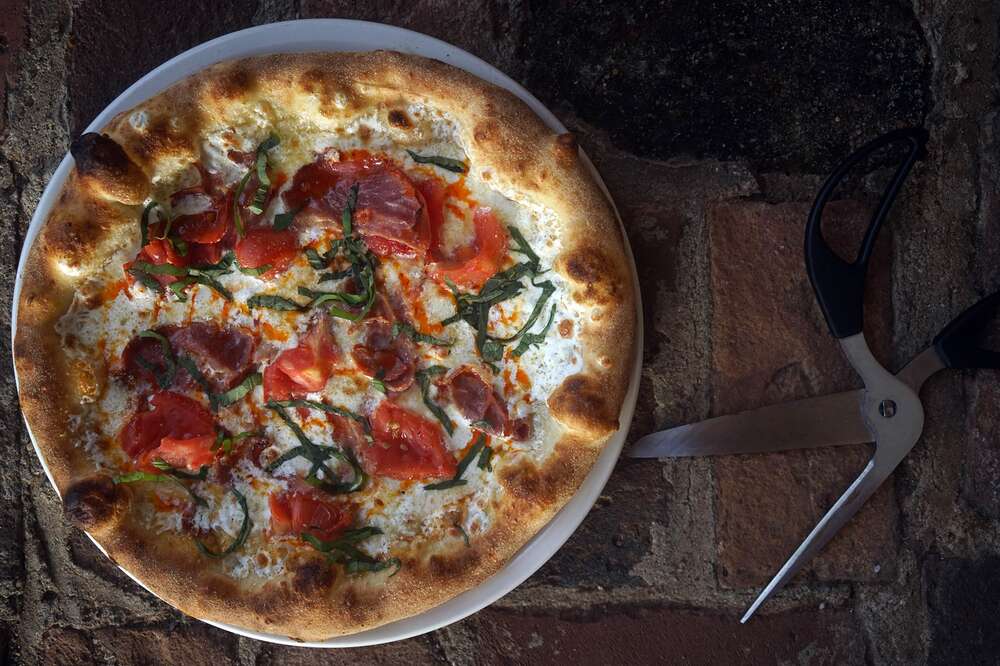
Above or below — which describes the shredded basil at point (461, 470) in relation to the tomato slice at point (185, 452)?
below

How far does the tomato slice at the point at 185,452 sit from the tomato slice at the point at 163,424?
2 cm

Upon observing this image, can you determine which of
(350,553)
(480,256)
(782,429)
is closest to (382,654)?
(350,553)

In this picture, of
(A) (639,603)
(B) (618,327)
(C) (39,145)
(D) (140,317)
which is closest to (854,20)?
(B) (618,327)

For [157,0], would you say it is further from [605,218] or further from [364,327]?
[605,218]

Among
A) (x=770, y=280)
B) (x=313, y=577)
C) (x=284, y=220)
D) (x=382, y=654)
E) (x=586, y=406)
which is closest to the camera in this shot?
(x=586, y=406)

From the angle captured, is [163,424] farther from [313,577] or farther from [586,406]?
[586,406]

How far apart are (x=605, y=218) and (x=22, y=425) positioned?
208 centimetres

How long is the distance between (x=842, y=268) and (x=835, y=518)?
0.76 m

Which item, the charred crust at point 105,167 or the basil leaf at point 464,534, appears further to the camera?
the basil leaf at point 464,534

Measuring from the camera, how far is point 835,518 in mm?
2355

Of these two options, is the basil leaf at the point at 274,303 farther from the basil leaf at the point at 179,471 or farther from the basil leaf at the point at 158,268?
the basil leaf at the point at 179,471

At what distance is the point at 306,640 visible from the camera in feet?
7.42

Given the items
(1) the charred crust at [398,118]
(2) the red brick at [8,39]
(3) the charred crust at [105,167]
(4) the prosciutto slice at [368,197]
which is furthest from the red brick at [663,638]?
(2) the red brick at [8,39]

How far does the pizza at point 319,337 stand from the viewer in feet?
7.15
